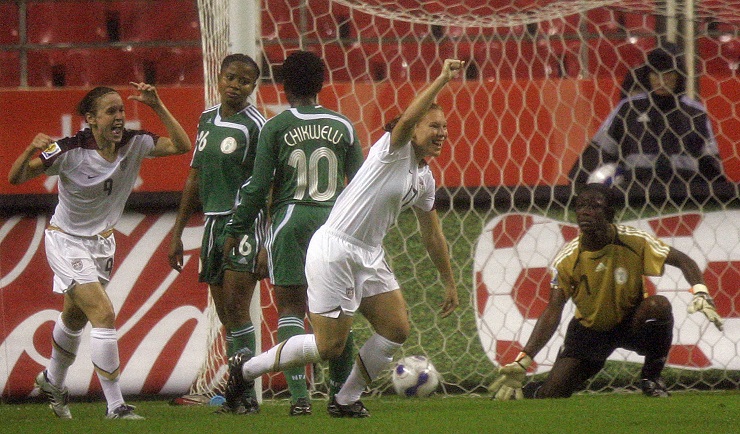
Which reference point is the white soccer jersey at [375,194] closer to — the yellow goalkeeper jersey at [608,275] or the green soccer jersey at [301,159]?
the green soccer jersey at [301,159]

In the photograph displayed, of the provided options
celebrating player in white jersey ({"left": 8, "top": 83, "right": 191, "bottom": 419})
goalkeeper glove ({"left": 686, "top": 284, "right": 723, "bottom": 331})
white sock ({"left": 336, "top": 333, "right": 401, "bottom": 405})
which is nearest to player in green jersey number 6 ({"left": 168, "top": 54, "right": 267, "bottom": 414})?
celebrating player in white jersey ({"left": 8, "top": 83, "right": 191, "bottom": 419})

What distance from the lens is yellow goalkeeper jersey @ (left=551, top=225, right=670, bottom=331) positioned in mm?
5836

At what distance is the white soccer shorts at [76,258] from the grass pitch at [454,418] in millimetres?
592

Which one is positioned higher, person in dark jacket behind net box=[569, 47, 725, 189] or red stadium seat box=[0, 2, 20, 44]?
red stadium seat box=[0, 2, 20, 44]

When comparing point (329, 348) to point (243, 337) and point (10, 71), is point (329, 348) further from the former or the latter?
point (10, 71)

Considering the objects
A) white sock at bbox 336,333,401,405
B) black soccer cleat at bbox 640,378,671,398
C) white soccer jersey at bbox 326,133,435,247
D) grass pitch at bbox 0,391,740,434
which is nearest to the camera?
grass pitch at bbox 0,391,740,434

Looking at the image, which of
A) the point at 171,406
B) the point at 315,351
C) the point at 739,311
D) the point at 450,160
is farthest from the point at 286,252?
the point at 739,311

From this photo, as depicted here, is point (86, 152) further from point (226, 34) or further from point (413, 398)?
point (413, 398)

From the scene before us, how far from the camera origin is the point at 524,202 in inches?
262

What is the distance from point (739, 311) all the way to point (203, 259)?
2971 mm

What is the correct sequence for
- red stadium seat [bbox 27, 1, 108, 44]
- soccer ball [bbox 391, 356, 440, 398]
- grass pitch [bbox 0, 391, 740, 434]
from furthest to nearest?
1. red stadium seat [bbox 27, 1, 108, 44]
2. soccer ball [bbox 391, 356, 440, 398]
3. grass pitch [bbox 0, 391, 740, 434]

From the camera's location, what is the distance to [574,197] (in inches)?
262

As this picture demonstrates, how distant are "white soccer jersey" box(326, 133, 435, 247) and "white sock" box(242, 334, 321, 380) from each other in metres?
0.44

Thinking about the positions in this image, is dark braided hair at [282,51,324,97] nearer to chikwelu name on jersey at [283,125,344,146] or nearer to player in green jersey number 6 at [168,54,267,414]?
chikwelu name on jersey at [283,125,344,146]
